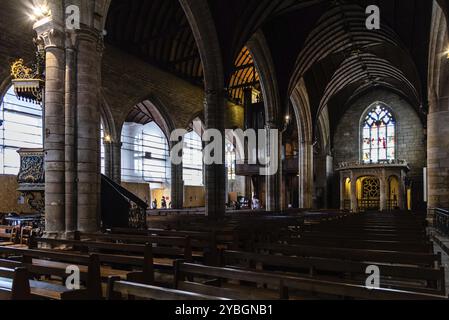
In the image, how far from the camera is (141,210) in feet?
34.9

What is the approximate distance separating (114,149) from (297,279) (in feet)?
62.6

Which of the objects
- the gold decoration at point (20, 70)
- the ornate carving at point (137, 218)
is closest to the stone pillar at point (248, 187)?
the ornate carving at point (137, 218)

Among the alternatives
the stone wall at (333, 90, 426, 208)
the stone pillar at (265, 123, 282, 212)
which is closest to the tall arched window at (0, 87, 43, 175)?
the stone pillar at (265, 123, 282, 212)

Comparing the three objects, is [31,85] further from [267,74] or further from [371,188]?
[371,188]

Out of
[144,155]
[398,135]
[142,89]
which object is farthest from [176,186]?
[398,135]

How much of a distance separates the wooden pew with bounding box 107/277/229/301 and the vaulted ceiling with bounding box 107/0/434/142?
12039 mm

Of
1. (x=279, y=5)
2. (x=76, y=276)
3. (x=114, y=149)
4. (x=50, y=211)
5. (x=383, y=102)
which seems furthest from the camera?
(x=383, y=102)

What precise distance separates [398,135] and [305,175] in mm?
12275

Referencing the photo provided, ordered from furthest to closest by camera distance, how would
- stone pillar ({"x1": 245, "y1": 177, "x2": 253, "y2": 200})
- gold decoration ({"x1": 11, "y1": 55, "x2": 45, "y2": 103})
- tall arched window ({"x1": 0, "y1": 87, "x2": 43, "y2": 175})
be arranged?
stone pillar ({"x1": 245, "y1": 177, "x2": 253, "y2": 200}) → tall arched window ({"x1": 0, "y1": 87, "x2": 43, "y2": 175}) → gold decoration ({"x1": 11, "y1": 55, "x2": 45, "y2": 103})

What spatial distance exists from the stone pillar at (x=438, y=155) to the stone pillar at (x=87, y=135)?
37.0ft

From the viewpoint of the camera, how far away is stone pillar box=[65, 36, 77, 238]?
702 cm

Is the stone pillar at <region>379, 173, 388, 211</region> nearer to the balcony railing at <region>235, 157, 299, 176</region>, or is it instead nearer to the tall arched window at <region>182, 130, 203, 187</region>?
the balcony railing at <region>235, 157, 299, 176</region>
